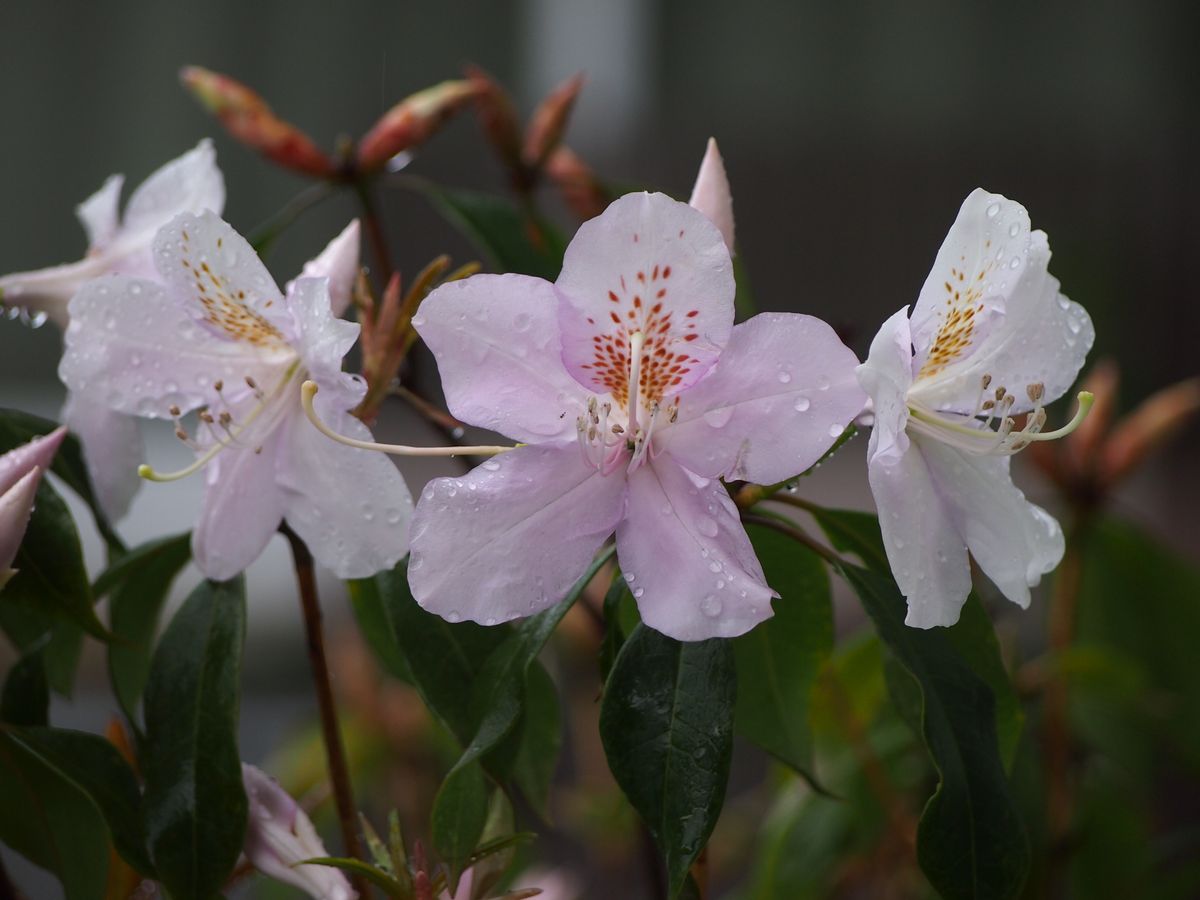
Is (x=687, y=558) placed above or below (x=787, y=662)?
above

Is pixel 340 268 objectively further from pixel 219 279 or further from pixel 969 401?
pixel 969 401

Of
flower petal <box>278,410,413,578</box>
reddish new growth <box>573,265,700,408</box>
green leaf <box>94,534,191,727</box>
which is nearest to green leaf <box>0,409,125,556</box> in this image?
green leaf <box>94,534,191,727</box>

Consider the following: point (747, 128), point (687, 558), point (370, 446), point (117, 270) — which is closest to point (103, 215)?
point (117, 270)

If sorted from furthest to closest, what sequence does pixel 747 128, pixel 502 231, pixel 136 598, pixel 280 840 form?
pixel 747 128
pixel 502 231
pixel 136 598
pixel 280 840

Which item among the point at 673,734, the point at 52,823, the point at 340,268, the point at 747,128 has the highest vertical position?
the point at 340,268

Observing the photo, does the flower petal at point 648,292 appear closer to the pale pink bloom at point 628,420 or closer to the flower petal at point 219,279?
the pale pink bloom at point 628,420

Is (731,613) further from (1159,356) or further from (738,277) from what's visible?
(1159,356)
